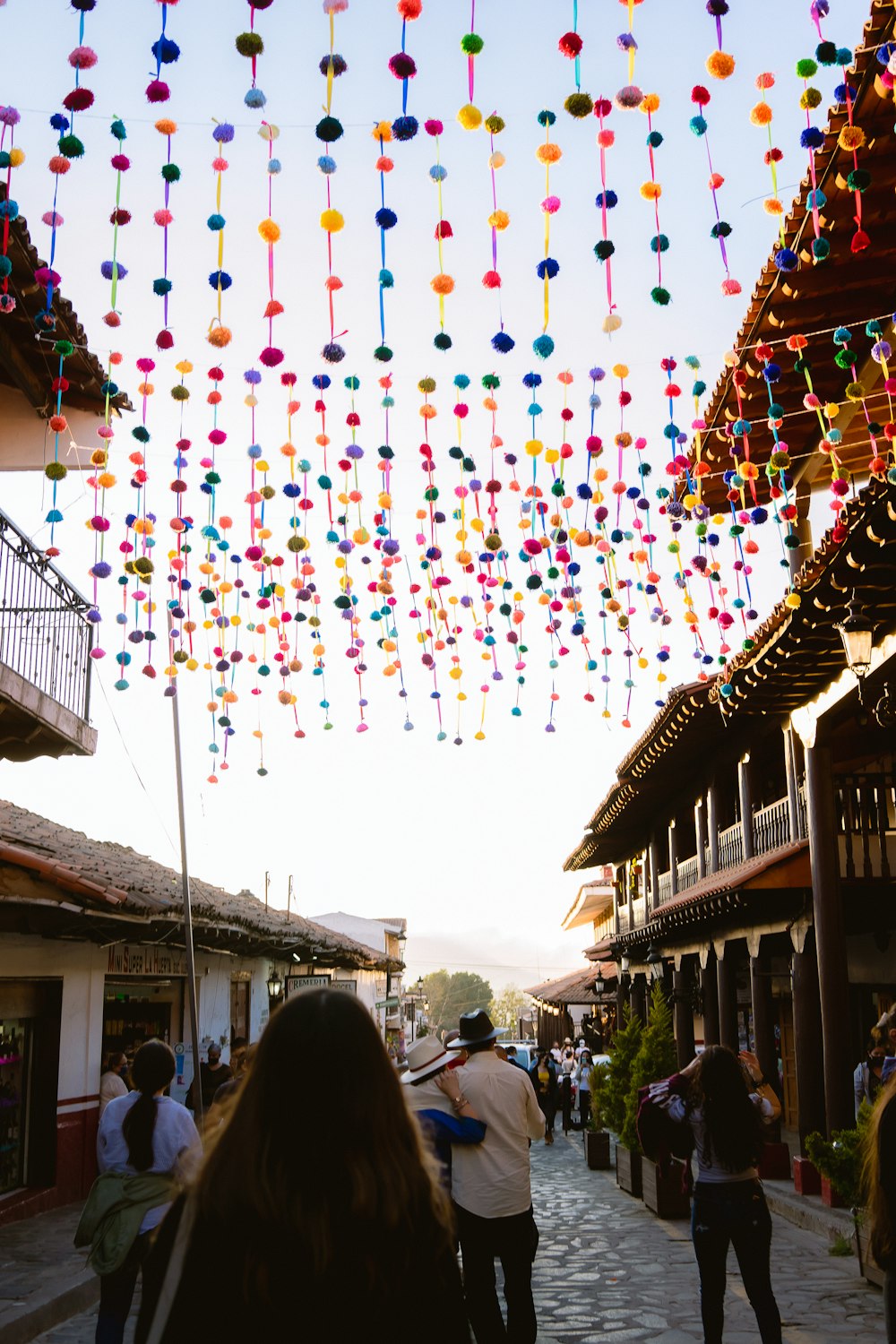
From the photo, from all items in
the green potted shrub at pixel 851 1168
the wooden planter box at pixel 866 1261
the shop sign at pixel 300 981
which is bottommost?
the wooden planter box at pixel 866 1261

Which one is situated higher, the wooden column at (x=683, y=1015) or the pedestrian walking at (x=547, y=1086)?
the wooden column at (x=683, y=1015)

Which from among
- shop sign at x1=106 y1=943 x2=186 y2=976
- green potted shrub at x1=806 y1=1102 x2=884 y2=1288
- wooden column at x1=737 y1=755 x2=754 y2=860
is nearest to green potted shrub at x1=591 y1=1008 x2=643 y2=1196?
wooden column at x1=737 y1=755 x2=754 y2=860

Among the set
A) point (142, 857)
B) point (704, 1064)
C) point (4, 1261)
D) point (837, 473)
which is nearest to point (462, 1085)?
point (704, 1064)

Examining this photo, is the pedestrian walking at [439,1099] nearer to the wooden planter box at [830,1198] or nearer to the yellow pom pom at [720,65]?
the yellow pom pom at [720,65]

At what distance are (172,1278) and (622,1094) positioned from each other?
490 inches

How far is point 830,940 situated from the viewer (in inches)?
491

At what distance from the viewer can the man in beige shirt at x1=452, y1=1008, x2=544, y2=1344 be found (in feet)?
17.0

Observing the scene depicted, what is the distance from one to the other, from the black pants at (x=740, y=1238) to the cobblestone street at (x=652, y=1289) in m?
1.74

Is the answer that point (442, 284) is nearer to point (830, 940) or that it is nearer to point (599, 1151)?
point (830, 940)

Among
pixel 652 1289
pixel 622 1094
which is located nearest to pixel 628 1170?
pixel 622 1094

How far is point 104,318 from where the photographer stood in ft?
22.4

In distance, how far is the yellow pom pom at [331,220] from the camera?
6.07m

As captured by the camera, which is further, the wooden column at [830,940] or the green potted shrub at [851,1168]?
the wooden column at [830,940]

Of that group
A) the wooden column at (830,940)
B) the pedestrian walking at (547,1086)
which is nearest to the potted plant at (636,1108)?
the wooden column at (830,940)
